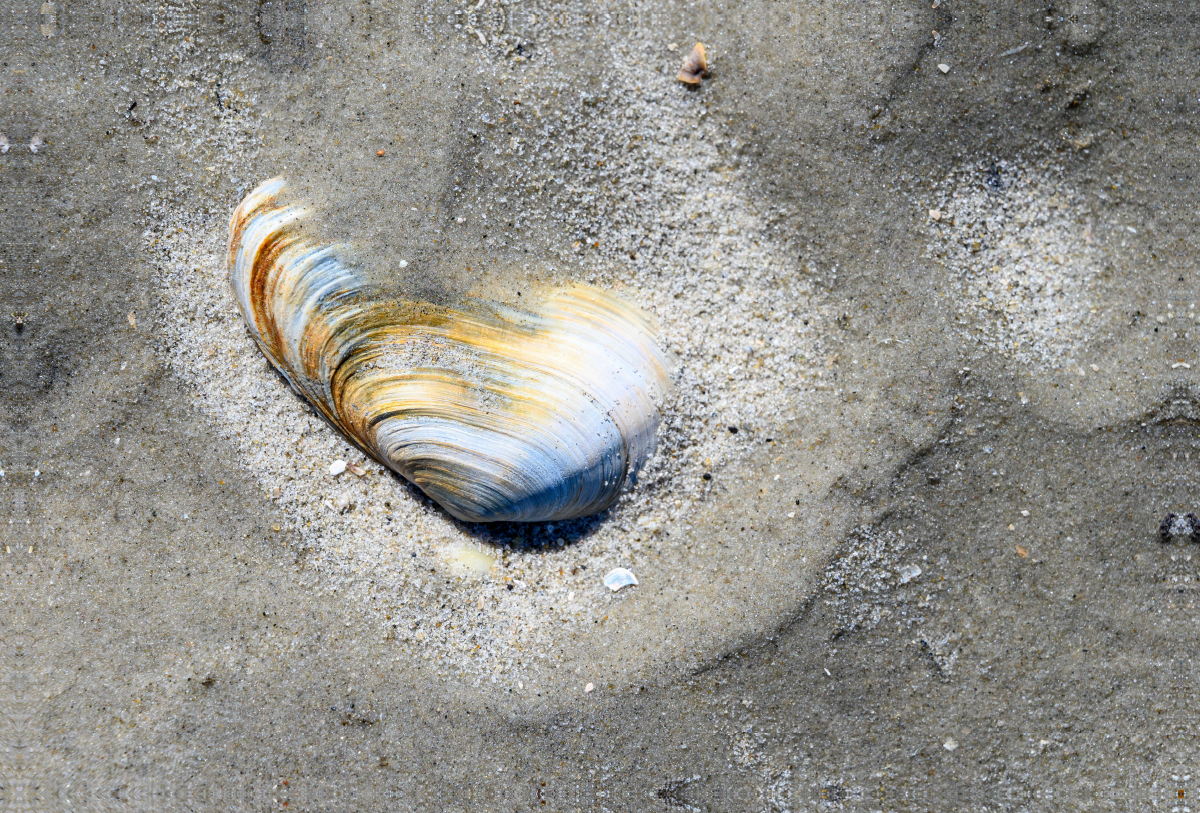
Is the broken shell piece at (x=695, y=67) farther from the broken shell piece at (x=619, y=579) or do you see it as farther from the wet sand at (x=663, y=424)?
the broken shell piece at (x=619, y=579)

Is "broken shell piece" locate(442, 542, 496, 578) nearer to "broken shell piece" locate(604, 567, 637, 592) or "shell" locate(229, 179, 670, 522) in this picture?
"shell" locate(229, 179, 670, 522)

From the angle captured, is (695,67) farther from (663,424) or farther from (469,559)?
(469,559)

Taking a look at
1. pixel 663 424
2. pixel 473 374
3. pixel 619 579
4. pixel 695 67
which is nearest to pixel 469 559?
pixel 619 579

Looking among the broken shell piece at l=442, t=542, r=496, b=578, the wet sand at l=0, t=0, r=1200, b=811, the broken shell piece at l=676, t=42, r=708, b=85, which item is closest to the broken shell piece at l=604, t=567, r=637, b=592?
the wet sand at l=0, t=0, r=1200, b=811

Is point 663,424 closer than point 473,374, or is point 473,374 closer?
point 473,374

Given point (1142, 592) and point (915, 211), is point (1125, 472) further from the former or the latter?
point (915, 211)

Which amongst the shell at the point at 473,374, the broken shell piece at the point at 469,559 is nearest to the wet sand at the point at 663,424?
the broken shell piece at the point at 469,559

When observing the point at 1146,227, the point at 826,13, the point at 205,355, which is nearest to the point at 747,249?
the point at 826,13
